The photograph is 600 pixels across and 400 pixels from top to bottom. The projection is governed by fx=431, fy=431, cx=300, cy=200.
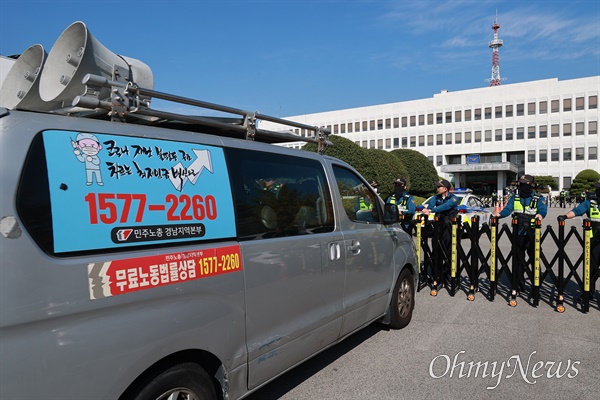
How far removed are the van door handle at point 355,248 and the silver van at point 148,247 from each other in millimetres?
95

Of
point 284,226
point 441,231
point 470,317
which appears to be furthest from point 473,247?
point 284,226

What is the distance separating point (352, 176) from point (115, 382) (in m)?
2.99

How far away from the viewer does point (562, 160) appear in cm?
6362

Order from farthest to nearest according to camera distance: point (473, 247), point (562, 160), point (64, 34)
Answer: point (562, 160) < point (473, 247) < point (64, 34)

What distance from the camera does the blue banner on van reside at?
1.94 meters

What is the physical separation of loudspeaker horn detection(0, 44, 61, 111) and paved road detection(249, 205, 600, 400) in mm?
2794

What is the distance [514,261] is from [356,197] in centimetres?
338

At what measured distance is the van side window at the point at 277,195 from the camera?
286 centimetres

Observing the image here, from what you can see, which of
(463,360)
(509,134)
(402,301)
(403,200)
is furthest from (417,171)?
(463,360)

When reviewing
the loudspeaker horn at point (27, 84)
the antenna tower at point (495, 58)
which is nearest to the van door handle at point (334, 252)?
the loudspeaker horn at point (27, 84)

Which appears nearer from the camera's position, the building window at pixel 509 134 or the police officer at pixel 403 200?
the police officer at pixel 403 200

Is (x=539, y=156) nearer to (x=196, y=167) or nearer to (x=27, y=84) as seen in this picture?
(x=196, y=167)

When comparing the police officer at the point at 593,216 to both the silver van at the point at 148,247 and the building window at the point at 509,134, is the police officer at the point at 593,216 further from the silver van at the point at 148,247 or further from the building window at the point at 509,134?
the building window at the point at 509,134

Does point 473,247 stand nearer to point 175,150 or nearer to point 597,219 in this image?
point 597,219
